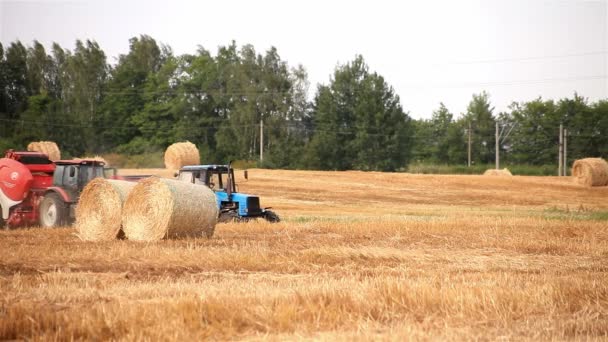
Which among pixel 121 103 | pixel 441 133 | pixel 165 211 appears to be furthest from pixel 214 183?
pixel 441 133

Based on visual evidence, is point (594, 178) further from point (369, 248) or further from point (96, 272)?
point (96, 272)

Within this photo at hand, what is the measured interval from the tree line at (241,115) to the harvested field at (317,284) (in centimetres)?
4102

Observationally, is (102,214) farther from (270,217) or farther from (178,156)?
(178,156)

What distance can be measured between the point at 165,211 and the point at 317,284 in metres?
6.82

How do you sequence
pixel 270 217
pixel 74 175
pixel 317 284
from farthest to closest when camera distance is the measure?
pixel 270 217
pixel 74 175
pixel 317 284

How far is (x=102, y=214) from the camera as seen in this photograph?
1589 cm

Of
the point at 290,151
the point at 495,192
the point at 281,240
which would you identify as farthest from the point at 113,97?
the point at 281,240

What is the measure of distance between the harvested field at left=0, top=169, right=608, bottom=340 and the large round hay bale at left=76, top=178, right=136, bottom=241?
39cm

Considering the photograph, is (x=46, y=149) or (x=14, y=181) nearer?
(x=14, y=181)

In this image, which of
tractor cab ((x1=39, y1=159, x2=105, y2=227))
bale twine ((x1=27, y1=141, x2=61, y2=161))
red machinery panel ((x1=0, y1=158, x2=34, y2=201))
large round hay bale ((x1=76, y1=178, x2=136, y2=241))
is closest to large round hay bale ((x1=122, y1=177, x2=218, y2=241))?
large round hay bale ((x1=76, y1=178, x2=136, y2=241))

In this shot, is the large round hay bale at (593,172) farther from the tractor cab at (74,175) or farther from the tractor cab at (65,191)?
the tractor cab at (74,175)

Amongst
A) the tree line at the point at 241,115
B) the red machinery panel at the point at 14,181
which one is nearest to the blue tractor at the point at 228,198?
the red machinery panel at the point at 14,181

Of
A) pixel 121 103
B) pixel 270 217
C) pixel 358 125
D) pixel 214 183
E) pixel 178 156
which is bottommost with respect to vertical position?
pixel 270 217

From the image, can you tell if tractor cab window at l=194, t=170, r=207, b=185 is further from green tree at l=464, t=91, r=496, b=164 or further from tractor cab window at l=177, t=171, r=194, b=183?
green tree at l=464, t=91, r=496, b=164
